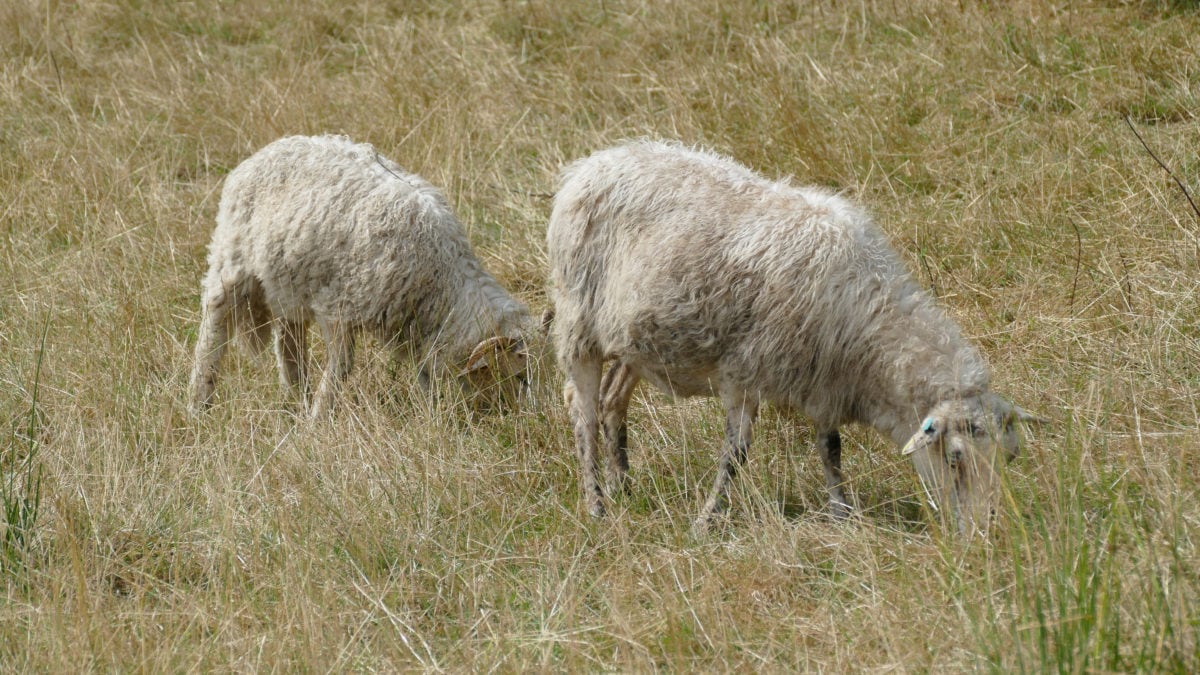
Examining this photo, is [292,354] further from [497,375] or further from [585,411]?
[585,411]

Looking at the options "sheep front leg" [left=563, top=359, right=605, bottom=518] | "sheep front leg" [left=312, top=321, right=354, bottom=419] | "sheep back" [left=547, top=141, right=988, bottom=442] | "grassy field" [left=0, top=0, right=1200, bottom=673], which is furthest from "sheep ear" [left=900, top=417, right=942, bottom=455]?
"sheep front leg" [left=312, top=321, right=354, bottom=419]

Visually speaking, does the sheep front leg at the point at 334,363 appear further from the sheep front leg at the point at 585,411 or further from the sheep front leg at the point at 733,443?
the sheep front leg at the point at 733,443

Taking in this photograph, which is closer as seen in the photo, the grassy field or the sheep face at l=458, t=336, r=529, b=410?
the grassy field

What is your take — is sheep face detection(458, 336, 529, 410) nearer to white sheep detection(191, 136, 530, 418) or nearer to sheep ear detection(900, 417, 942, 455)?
white sheep detection(191, 136, 530, 418)

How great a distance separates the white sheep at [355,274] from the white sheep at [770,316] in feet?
2.80

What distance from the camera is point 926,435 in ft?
14.5

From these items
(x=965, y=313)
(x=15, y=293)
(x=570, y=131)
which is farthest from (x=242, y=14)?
(x=965, y=313)

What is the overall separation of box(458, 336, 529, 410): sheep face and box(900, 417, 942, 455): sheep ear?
1.95 meters

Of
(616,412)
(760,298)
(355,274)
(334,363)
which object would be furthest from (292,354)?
(760,298)

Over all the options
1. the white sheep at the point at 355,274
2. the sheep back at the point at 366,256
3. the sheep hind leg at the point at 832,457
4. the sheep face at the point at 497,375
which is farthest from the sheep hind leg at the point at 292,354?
the sheep hind leg at the point at 832,457

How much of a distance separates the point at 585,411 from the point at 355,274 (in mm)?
1329

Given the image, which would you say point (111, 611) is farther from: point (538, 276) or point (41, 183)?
point (41, 183)

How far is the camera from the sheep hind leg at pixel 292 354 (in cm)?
646

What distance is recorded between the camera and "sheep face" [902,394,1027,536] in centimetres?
438
